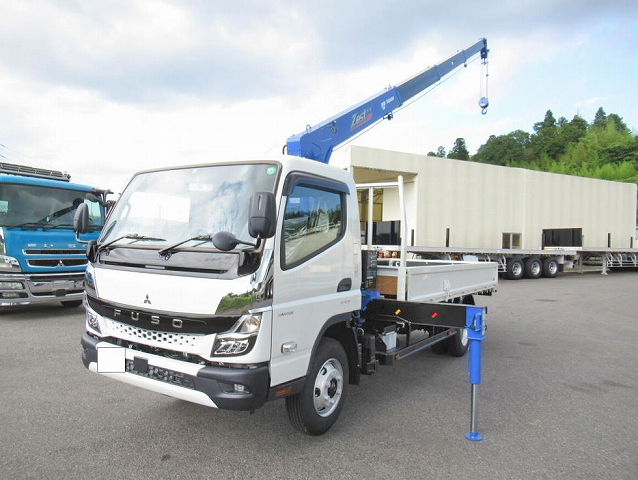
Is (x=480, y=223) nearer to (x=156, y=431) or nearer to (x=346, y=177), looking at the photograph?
(x=346, y=177)

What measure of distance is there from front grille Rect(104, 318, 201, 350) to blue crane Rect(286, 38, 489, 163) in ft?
11.4

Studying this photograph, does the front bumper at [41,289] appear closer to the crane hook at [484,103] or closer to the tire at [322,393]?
the tire at [322,393]

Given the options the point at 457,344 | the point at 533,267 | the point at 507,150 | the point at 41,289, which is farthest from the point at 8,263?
the point at 507,150

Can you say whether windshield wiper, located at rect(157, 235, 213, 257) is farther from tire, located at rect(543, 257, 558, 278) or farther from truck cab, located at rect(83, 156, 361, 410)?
tire, located at rect(543, 257, 558, 278)

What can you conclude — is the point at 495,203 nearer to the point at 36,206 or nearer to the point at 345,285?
the point at 36,206

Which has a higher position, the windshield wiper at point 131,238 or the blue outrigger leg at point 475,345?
the windshield wiper at point 131,238

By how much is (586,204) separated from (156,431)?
73.0ft

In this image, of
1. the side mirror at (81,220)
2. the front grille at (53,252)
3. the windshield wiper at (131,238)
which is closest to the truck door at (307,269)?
the windshield wiper at (131,238)

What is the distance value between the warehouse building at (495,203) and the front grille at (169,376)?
8701 mm

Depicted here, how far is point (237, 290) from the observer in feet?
9.02

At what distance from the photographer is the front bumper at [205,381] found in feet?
8.95

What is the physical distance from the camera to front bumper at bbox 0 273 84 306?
7.65 metres

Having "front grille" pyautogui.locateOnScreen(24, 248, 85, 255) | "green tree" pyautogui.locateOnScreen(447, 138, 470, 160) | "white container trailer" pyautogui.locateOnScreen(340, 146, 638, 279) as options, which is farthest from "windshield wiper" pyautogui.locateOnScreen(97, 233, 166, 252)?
"green tree" pyautogui.locateOnScreen(447, 138, 470, 160)

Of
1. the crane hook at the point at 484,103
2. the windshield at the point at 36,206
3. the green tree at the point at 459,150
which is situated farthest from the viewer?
the green tree at the point at 459,150
